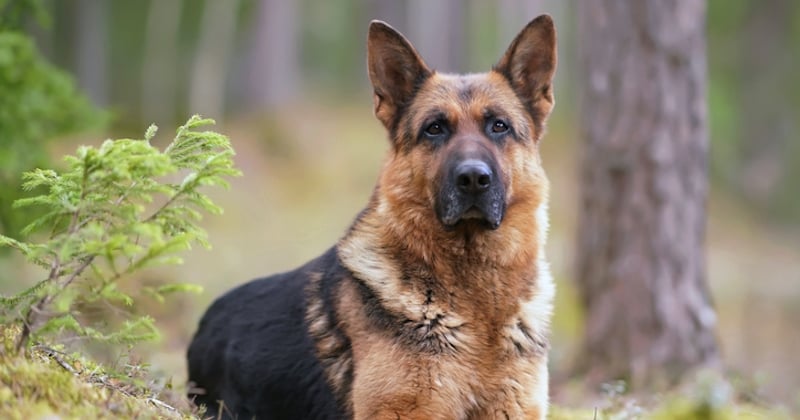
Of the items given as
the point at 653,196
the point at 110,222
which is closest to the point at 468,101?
the point at 110,222

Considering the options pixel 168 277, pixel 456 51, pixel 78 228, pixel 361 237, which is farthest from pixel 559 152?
pixel 78 228

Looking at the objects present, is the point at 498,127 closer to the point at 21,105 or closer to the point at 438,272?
the point at 438,272

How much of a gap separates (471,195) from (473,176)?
0.12 metres

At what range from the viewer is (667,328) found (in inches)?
349

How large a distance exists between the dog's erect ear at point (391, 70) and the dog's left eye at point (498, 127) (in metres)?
0.57

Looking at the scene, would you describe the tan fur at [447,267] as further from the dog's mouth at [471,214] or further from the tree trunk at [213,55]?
the tree trunk at [213,55]

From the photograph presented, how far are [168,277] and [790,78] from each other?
2292 cm

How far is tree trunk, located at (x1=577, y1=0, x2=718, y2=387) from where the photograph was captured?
29.2 feet

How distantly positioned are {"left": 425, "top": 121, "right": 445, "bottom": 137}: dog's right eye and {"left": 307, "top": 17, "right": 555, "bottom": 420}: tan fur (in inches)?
2.5

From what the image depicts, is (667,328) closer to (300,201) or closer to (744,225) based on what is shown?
(300,201)

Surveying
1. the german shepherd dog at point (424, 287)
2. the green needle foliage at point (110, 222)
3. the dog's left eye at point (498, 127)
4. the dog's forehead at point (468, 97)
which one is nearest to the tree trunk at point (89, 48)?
the german shepherd dog at point (424, 287)

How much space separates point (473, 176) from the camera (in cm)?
488

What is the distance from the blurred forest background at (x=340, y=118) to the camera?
19.6 m

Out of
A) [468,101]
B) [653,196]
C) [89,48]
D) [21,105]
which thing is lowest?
[653,196]
